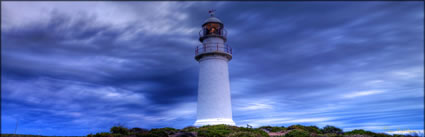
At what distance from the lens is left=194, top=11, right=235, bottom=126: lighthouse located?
27.9m

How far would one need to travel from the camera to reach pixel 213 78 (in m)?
28.9

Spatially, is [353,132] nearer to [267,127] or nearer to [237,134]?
[267,127]

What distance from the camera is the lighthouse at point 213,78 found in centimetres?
2786

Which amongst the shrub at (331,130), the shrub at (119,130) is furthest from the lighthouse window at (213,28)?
the shrub at (119,130)

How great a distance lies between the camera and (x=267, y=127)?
2495 cm

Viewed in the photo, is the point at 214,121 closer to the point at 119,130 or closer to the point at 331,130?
the point at 331,130

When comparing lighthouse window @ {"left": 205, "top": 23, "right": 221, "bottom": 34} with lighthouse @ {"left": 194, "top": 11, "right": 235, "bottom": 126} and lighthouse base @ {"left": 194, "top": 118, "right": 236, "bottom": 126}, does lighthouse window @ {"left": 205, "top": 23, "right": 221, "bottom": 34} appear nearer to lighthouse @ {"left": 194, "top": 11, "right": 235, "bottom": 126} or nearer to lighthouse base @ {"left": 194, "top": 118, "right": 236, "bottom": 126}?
lighthouse @ {"left": 194, "top": 11, "right": 235, "bottom": 126}

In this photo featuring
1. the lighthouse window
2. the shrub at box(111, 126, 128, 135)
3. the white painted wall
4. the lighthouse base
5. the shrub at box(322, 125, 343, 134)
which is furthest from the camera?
the lighthouse window

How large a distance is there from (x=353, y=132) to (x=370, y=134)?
120 centimetres

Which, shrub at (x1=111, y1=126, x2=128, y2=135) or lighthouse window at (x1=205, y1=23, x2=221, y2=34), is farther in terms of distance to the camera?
lighthouse window at (x1=205, y1=23, x2=221, y2=34)

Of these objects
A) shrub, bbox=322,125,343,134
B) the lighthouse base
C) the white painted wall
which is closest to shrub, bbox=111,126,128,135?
the lighthouse base

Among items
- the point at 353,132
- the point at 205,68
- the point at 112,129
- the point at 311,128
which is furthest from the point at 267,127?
the point at 112,129

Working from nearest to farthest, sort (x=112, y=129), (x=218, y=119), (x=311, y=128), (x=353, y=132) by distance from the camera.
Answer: (x=112, y=129)
(x=353, y=132)
(x=311, y=128)
(x=218, y=119)

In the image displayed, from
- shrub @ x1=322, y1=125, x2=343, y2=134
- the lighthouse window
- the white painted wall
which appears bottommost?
shrub @ x1=322, y1=125, x2=343, y2=134
